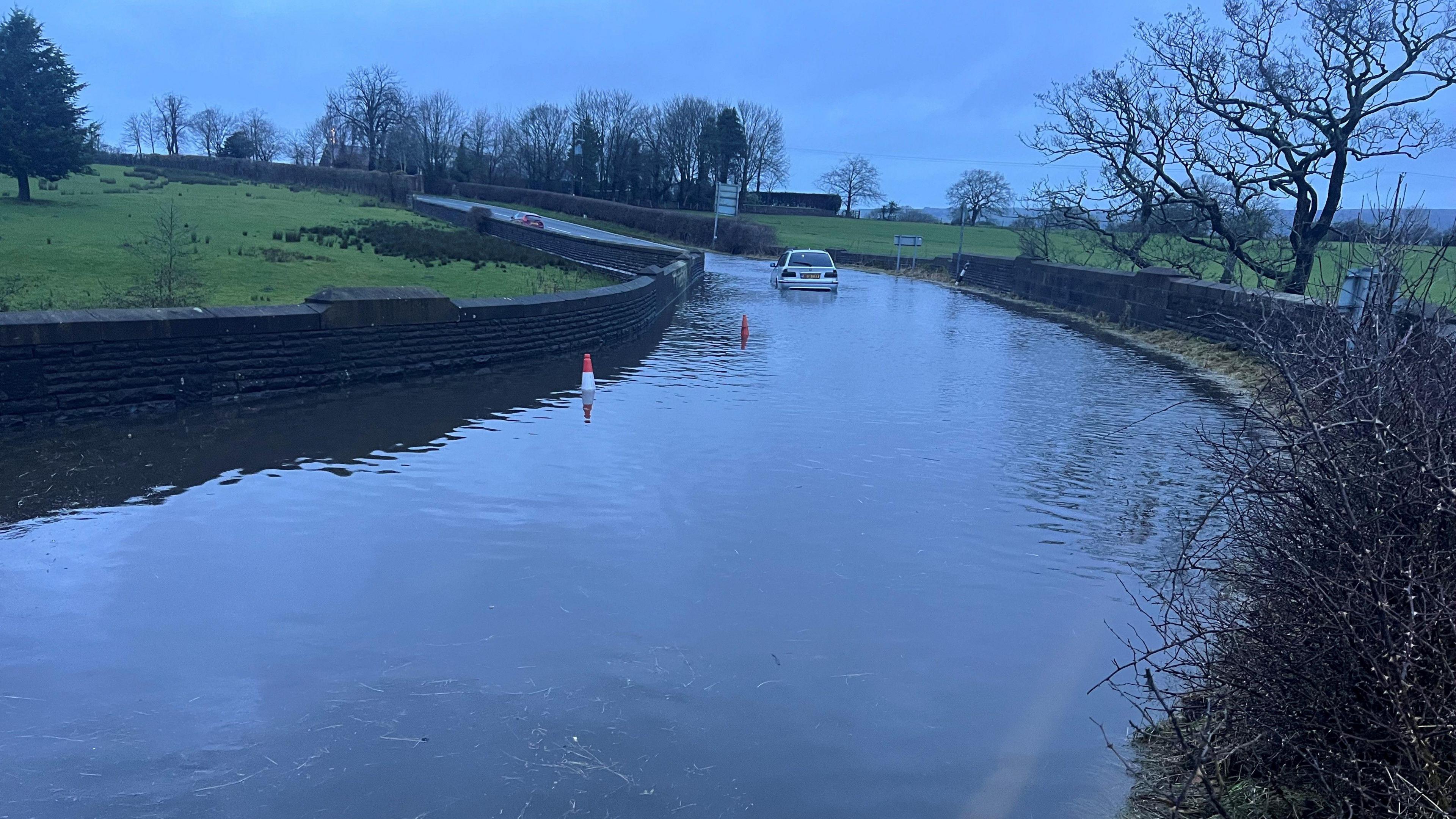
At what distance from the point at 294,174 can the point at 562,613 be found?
87.8 meters

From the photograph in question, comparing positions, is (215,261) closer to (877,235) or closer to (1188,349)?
(1188,349)

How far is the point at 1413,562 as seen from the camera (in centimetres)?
316

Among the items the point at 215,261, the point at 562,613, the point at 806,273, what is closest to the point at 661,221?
the point at 806,273

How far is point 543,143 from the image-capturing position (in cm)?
11369

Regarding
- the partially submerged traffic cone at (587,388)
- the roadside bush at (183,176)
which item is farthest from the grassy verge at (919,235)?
the roadside bush at (183,176)

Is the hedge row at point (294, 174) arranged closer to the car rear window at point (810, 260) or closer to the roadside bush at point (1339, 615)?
the car rear window at point (810, 260)

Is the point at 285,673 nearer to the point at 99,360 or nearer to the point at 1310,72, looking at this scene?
the point at 99,360

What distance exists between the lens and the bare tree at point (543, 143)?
359ft

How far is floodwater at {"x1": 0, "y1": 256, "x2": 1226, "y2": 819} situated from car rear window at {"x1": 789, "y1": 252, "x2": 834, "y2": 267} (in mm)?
24817

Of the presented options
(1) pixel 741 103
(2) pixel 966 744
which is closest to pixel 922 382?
(2) pixel 966 744

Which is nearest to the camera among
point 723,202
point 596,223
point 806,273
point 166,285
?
point 166,285

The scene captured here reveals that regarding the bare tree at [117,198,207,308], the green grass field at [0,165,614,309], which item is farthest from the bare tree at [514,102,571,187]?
the bare tree at [117,198,207,308]

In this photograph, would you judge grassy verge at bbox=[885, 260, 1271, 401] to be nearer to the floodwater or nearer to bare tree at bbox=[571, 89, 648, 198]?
the floodwater

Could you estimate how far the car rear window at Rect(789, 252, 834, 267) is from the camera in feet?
117
